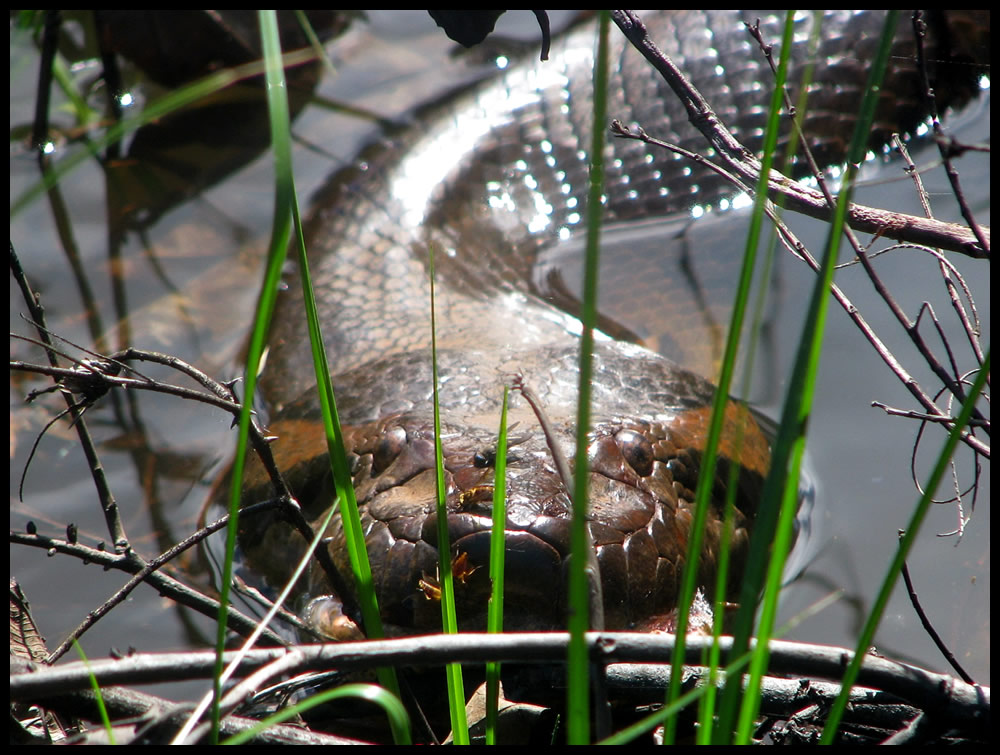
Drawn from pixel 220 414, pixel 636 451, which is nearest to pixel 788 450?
pixel 636 451

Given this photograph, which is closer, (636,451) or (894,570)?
(894,570)

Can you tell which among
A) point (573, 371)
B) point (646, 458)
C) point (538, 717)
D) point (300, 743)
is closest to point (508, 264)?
point (573, 371)

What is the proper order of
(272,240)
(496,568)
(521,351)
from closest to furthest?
(272,240) < (496,568) < (521,351)

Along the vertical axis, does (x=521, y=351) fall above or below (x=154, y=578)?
above

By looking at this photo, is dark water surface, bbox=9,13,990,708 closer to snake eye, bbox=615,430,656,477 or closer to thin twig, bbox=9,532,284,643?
snake eye, bbox=615,430,656,477

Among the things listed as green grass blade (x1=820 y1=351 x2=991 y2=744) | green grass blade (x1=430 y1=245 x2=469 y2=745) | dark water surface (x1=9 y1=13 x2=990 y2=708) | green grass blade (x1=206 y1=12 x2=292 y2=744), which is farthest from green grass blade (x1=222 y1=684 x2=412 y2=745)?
dark water surface (x1=9 y1=13 x2=990 y2=708)

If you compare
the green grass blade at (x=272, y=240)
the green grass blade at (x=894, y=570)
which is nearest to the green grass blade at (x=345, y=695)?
the green grass blade at (x=272, y=240)

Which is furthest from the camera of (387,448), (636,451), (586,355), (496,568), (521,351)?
(521,351)

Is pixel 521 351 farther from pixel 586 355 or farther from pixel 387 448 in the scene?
pixel 586 355
